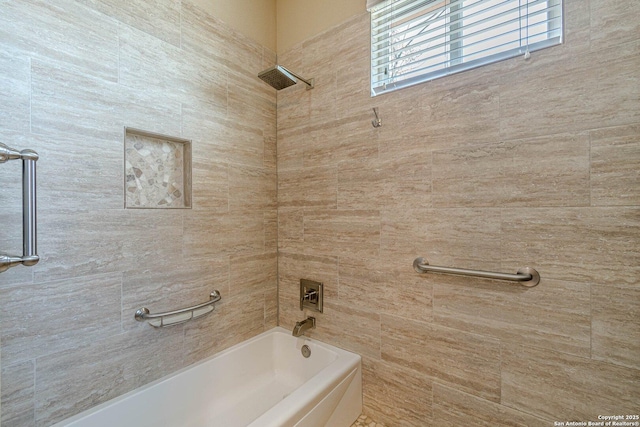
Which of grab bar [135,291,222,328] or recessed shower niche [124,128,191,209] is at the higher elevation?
recessed shower niche [124,128,191,209]

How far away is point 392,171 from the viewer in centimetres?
141

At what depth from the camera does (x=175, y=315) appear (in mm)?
1344

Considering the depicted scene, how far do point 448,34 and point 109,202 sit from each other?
1691 mm

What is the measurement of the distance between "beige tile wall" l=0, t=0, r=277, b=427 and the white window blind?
0.88 meters

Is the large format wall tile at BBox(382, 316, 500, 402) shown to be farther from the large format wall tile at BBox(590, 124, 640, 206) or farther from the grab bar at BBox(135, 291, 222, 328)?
the grab bar at BBox(135, 291, 222, 328)

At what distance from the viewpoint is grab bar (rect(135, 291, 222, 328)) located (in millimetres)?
1258

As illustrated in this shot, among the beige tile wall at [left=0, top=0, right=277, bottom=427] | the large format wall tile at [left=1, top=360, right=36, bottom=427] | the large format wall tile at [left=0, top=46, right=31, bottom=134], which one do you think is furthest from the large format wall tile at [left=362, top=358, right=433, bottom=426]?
the large format wall tile at [left=0, top=46, right=31, bottom=134]

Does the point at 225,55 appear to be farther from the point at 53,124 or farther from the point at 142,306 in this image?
the point at 142,306

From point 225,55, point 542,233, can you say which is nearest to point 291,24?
point 225,55

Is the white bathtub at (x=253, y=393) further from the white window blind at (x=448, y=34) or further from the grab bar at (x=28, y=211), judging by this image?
the white window blind at (x=448, y=34)

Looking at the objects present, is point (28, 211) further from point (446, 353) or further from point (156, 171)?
point (446, 353)

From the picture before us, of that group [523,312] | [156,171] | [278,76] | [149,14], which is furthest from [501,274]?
[149,14]

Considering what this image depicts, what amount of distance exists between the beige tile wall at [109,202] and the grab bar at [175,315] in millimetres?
50

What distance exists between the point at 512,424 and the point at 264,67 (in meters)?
2.30
